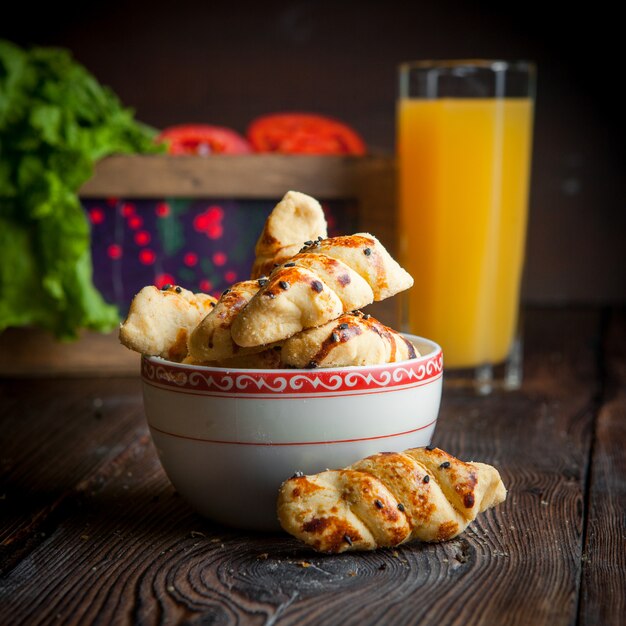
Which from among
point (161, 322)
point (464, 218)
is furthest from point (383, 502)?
point (464, 218)

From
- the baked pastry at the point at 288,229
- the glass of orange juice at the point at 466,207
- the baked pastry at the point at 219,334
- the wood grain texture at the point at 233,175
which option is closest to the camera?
the baked pastry at the point at 219,334

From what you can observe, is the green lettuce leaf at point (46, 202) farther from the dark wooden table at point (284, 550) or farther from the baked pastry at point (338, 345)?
the baked pastry at point (338, 345)

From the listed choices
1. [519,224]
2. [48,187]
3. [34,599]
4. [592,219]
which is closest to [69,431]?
[48,187]

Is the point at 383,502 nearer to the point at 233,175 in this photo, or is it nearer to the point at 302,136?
the point at 233,175

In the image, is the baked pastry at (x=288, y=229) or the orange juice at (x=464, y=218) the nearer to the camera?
the baked pastry at (x=288, y=229)

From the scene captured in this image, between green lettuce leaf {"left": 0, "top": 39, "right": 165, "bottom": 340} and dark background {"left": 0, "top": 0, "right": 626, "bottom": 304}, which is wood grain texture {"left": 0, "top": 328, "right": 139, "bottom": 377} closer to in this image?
green lettuce leaf {"left": 0, "top": 39, "right": 165, "bottom": 340}

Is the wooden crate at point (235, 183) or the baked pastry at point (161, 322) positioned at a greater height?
the baked pastry at point (161, 322)

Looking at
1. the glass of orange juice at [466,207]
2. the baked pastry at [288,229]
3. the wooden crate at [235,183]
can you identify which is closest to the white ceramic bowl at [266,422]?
the baked pastry at [288,229]

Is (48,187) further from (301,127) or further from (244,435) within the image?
(244,435)
